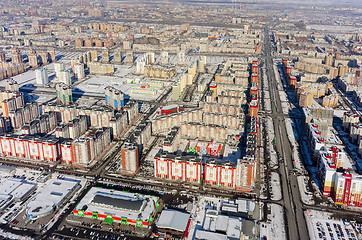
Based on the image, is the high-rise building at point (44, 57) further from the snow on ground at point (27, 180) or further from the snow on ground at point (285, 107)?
the snow on ground at point (285, 107)

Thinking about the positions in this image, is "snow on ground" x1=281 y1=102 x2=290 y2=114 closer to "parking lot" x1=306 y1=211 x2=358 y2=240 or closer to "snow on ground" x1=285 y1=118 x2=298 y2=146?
"snow on ground" x1=285 y1=118 x2=298 y2=146

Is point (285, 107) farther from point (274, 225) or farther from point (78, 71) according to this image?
point (78, 71)

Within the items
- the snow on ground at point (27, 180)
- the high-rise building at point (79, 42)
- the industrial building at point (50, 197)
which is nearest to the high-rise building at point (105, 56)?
the high-rise building at point (79, 42)

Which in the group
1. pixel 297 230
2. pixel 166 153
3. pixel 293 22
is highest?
pixel 293 22

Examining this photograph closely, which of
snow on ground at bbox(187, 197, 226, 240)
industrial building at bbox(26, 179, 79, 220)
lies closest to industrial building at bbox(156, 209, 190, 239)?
snow on ground at bbox(187, 197, 226, 240)

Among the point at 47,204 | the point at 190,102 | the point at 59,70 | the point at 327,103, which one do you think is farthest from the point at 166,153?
the point at 59,70

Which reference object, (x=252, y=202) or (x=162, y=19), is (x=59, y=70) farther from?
→ (x=162, y=19)
